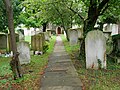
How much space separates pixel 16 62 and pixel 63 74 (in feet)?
6.39

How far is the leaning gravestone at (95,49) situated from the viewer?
31.3ft

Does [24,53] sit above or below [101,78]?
above

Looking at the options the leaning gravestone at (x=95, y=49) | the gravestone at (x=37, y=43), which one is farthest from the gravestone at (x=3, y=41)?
the leaning gravestone at (x=95, y=49)

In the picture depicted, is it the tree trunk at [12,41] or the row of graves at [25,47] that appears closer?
the tree trunk at [12,41]

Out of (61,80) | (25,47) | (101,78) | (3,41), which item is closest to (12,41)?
(61,80)

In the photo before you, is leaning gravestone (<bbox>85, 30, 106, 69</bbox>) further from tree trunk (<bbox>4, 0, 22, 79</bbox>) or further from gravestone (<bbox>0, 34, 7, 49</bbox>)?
gravestone (<bbox>0, 34, 7, 49</bbox>)

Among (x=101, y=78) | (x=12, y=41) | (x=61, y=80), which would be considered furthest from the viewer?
(x=101, y=78)

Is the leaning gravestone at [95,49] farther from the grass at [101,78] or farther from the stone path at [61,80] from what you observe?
the stone path at [61,80]

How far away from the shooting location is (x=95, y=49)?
9594mm

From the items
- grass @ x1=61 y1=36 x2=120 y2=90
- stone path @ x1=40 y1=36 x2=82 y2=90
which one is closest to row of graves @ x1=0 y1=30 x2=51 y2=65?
stone path @ x1=40 y1=36 x2=82 y2=90

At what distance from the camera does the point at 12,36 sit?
748 cm

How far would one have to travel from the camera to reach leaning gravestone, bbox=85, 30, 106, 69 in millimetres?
9531

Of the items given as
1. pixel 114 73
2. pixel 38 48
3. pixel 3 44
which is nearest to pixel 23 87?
pixel 114 73

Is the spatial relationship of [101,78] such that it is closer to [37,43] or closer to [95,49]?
[95,49]
